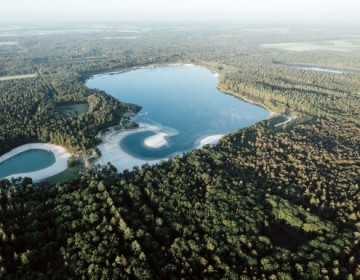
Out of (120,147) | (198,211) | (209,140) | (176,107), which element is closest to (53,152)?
(120,147)

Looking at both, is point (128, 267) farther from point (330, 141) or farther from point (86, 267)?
point (330, 141)

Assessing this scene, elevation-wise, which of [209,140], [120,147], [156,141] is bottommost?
[209,140]

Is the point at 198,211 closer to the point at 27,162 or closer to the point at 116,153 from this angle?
the point at 116,153

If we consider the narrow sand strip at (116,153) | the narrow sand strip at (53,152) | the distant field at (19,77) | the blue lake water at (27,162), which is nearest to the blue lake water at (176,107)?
the narrow sand strip at (116,153)

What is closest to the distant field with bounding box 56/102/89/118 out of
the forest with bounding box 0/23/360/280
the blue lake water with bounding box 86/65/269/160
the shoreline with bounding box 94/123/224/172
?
the forest with bounding box 0/23/360/280

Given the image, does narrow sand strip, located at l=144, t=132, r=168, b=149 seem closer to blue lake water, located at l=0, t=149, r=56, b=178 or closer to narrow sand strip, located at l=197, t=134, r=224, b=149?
narrow sand strip, located at l=197, t=134, r=224, b=149
